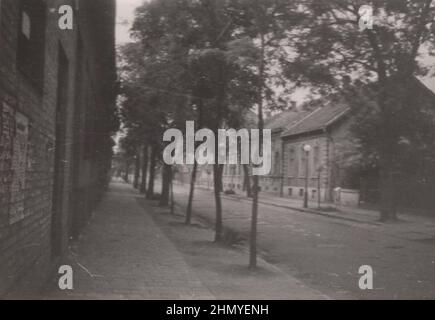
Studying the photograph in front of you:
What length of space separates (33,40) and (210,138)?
393 inches

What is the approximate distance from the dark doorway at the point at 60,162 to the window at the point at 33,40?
2.42m

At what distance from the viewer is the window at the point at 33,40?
5000 millimetres

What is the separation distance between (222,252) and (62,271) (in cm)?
417

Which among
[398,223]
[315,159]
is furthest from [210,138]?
[315,159]

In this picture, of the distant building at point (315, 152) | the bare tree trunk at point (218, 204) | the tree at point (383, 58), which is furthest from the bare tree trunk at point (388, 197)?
the bare tree trunk at point (218, 204)

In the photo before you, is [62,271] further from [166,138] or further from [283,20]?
[166,138]

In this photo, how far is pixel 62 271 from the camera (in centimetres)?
733

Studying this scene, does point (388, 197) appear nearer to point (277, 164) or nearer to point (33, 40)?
point (33, 40)

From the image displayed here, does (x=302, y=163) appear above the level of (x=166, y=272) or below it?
above

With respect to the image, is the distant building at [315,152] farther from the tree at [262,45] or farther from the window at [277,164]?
the tree at [262,45]

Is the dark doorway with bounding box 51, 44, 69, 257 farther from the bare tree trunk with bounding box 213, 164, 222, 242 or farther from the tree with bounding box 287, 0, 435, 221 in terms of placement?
the tree with bounding box 287, 0, 435, 221

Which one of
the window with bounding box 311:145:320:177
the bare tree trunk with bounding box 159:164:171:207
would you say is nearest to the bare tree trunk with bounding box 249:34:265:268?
the bare tree trunk with bounding box 159:164:171:207

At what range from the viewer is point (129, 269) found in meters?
8.30

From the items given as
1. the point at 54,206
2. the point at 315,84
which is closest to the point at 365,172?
the point at 315,84
